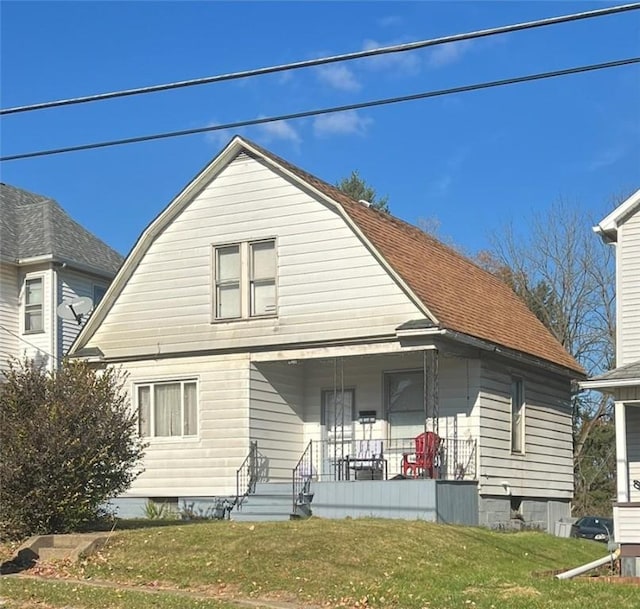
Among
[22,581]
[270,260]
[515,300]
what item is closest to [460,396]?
[270,260]

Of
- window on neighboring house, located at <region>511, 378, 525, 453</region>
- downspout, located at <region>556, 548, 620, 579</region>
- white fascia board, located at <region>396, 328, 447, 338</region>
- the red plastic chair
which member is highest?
white fascia board, located at <region>396, 328, 447, 338</region>

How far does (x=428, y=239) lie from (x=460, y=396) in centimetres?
619

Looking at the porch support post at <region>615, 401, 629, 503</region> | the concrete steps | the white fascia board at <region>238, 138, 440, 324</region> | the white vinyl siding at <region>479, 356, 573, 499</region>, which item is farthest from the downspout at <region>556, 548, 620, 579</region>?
the concrete steps

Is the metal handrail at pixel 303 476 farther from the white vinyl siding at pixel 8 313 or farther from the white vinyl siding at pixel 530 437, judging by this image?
the white vinyl siding at pixel 8 313

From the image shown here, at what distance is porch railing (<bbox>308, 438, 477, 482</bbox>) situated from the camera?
67.4 feet

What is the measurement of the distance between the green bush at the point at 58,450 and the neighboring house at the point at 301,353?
16.6 feet

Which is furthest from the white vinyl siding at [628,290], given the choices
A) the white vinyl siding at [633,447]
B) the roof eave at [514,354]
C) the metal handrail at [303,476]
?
the metal handrail at [303,476]

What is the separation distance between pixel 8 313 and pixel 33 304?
785 mm

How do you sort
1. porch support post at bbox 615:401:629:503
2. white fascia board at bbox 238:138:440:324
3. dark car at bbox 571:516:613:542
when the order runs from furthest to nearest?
dark car at bbox 571:516:613:542 → white fascia board at bbox 238:138:440:324 → porch support post at bbox 615:401:629:503

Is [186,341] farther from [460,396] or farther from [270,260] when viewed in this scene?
[460,396]

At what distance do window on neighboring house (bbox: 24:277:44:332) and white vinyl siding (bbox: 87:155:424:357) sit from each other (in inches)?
341

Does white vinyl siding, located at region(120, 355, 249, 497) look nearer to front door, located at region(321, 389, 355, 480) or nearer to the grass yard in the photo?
front door, located at region(321, 389, 355, 480)

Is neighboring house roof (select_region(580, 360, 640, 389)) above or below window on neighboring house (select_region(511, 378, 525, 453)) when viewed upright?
above

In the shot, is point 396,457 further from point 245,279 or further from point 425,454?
point 245,279
